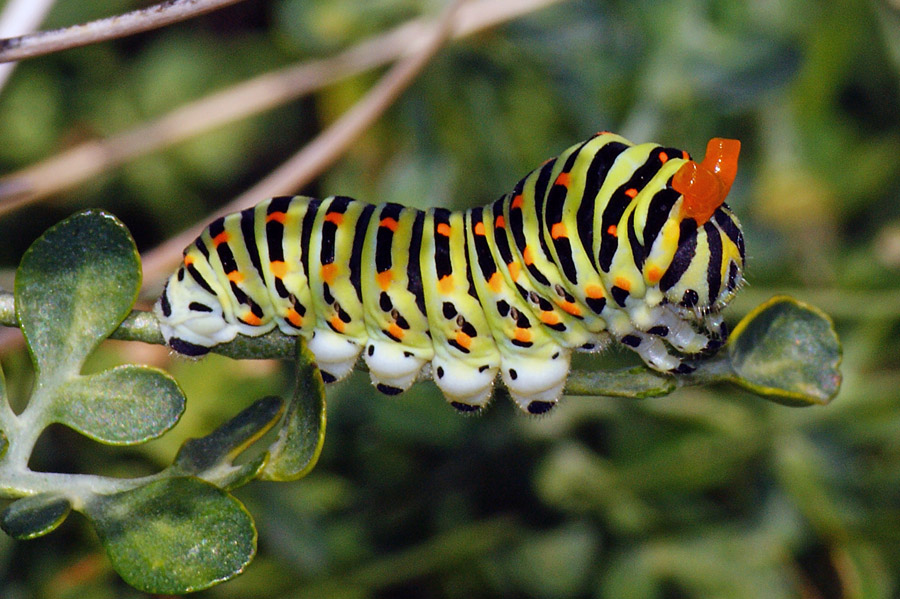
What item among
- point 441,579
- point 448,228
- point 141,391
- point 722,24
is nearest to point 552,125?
point 722,24

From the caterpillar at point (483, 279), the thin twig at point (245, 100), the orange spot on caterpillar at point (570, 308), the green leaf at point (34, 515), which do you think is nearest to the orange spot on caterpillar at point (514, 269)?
the caterpillar at point (483, 279)

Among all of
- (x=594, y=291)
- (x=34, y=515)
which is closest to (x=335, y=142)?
(x=594, y=291)

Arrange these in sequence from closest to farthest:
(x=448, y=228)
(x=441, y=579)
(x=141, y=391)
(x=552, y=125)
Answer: (x=141, y=391), (x=448, y=228), (x=441, y=579), (x=552, y=125)

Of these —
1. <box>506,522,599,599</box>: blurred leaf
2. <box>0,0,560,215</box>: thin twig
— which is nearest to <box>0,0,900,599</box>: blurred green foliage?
<box>506,522,599,599</box>: blurred leaf

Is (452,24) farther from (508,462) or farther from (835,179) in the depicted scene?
(835,179)

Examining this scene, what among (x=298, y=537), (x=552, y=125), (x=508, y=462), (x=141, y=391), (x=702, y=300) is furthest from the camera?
(x=552, y=125)

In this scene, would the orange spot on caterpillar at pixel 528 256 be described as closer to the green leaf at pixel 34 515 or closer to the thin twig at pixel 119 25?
the thin twig at pixel 119 25

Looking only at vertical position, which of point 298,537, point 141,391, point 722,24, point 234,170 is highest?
point 141,391

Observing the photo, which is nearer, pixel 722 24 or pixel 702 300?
pixel 702 300
